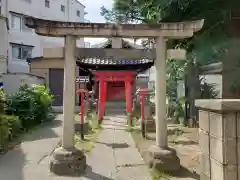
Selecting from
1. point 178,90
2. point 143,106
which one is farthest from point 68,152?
point 178,90

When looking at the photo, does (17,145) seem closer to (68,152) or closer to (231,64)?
(68,152)

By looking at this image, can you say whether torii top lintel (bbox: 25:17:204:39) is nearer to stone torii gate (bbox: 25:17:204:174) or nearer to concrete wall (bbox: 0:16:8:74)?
stone torii gate (bbox: 25:17:204:174)

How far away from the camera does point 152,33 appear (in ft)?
22.4

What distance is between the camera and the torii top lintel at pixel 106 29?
6.60m

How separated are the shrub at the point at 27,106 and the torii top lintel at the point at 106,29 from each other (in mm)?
6306

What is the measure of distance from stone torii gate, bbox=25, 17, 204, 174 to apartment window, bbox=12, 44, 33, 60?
78.6 ft

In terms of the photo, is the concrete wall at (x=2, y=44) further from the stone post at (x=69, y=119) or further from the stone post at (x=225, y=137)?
the stone post at (x=225, y=137)

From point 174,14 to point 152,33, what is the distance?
60 centimetres

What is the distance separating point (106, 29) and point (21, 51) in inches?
984

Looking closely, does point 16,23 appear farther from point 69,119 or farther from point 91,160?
point 69,119

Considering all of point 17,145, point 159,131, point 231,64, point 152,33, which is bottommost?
point 17,145

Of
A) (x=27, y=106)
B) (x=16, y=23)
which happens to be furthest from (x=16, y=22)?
(x=27, y=106)

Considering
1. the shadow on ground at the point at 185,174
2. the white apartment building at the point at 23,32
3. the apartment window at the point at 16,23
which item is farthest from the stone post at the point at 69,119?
the apartment window at the point at 16,23

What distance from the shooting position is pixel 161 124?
6.83 meters
